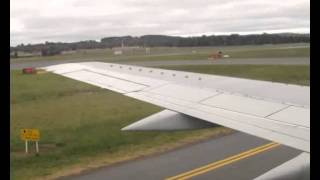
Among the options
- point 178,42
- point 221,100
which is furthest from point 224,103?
point 178,42

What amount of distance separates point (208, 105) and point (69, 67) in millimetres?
5965

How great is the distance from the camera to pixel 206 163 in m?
11.1

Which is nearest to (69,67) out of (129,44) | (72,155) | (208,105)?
(72,155)

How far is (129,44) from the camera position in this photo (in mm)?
121750

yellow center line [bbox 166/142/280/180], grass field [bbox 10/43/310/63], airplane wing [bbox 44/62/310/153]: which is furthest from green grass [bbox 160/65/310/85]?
airplane wing [bbox 44/62/310/153]

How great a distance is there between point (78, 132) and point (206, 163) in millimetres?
6162

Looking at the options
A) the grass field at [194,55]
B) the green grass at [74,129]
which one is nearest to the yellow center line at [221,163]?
the green grass at [74,129]

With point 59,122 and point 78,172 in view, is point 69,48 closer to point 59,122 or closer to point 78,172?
point 59,122

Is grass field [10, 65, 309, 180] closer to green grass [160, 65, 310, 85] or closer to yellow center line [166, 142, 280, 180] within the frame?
green grass [160, 65, 310, 85]

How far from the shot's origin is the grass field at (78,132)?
1198 centimetres

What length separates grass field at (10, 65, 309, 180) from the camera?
1198 centimetres

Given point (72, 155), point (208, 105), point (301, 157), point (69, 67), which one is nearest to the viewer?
point (301, 157)

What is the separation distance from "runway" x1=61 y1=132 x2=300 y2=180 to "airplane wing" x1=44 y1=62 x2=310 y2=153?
7.70ft
